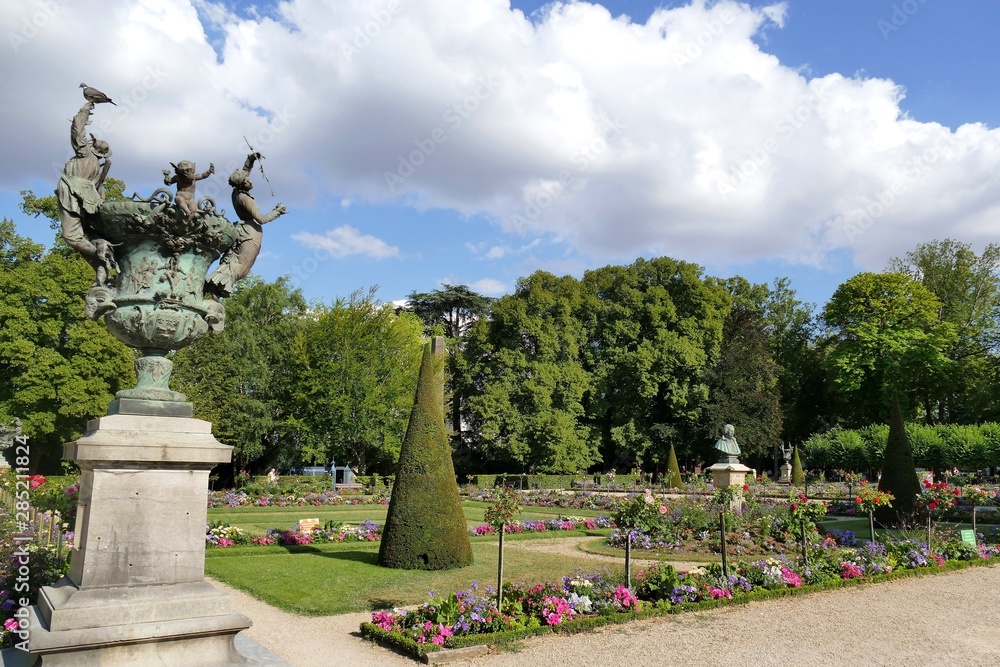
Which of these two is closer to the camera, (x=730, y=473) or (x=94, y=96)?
(x=94, y=96)

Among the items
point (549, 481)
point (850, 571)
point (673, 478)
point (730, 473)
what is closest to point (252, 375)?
point (549, 481)

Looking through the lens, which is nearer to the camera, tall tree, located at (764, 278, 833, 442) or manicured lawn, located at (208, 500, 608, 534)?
manicured lawn, located at (208, 500, 608, 534)

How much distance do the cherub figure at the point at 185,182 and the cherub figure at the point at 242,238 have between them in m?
0.32

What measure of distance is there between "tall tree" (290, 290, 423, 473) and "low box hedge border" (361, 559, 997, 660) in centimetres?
2440

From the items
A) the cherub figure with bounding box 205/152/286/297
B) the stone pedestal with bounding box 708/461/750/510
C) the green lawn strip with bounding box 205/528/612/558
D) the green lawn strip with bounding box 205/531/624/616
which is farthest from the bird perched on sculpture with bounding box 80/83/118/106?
the stone pedestal with bounding box 708/461/750/510

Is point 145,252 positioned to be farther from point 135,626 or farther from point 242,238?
point 135,626

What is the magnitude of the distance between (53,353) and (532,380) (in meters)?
21.0

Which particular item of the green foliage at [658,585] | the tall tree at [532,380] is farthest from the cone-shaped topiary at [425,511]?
the tall tree at [532,380]

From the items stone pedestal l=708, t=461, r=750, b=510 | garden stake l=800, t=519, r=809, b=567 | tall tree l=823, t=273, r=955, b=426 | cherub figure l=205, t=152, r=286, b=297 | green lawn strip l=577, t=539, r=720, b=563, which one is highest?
tall tree l=823, t=273, r=955, b=426

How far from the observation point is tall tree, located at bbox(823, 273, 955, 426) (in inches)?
1521

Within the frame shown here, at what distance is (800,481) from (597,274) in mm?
15401

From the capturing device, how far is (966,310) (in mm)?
41469

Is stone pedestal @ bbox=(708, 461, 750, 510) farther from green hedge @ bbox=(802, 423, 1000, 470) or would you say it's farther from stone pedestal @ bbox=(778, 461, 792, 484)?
stone pedestal @ bbox=(778, 461, 792, 484)

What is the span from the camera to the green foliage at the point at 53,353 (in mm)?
26297
